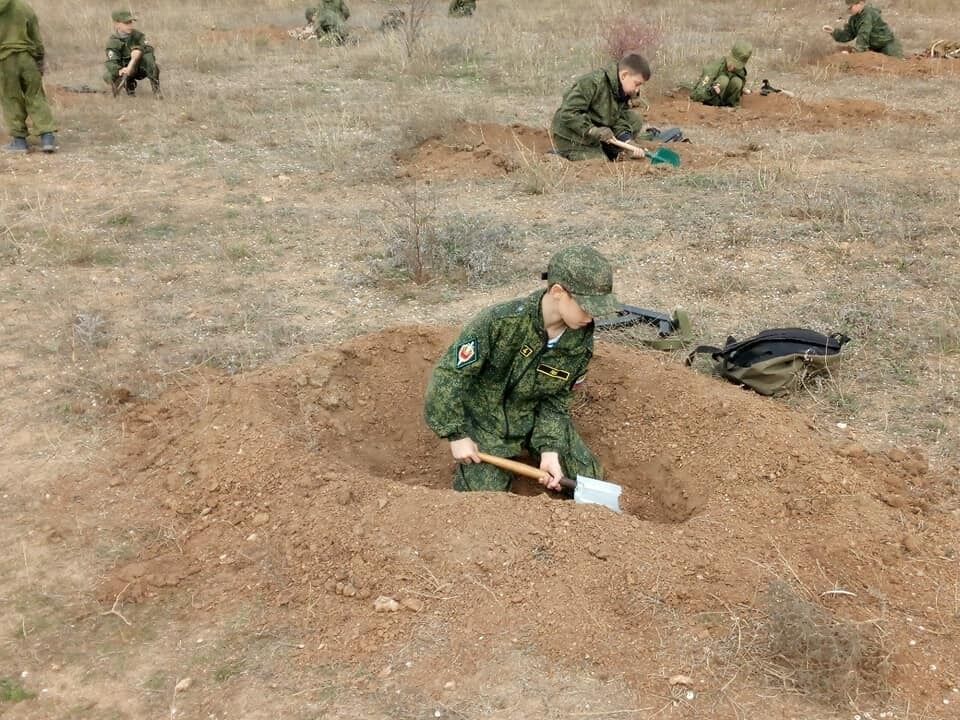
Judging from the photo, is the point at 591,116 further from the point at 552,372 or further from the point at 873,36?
the point at 873,36

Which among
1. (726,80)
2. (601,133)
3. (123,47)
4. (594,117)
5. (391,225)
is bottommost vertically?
(391,225)

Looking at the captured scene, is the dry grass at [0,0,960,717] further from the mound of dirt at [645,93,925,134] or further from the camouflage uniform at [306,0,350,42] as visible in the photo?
the camouflage uniform at [306,0,350,42]

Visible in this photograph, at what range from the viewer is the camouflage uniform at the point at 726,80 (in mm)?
9383

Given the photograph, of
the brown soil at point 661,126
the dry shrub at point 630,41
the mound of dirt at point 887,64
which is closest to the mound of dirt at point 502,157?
the brown soil at point 661,126

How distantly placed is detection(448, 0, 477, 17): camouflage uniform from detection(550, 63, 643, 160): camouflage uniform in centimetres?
858

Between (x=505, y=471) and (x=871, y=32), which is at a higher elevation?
(x=871, y=32)

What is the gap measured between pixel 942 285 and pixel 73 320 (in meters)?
4.80

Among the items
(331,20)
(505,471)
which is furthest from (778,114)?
(331,20)

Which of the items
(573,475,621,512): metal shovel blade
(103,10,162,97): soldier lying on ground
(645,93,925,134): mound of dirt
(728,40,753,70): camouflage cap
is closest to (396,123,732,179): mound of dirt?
(645,93,925,134): mound of dirt

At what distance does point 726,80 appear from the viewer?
941 cm

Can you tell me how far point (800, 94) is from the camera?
1004 cm

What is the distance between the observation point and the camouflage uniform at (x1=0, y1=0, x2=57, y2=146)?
742 cm

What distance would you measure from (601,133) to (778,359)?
3.87m

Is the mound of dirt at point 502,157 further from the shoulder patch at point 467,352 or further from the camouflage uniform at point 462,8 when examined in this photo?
the camouflage uniform at point 462,8
